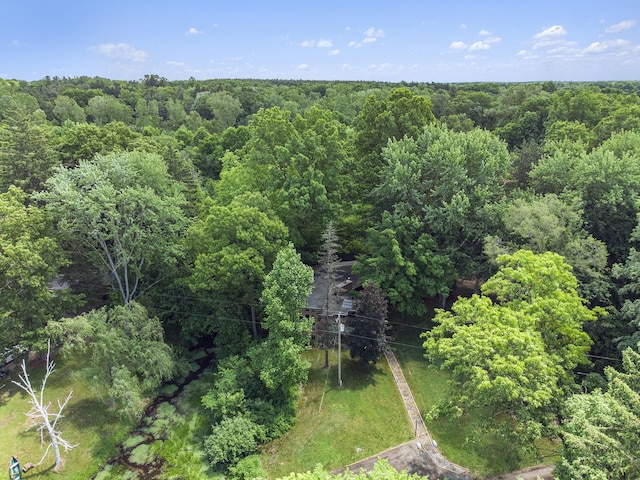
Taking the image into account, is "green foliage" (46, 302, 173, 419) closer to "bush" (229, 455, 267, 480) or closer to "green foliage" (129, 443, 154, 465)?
"green foliage" (129, 443, 154, 465)

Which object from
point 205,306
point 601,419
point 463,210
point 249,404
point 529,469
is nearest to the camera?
point 601,419

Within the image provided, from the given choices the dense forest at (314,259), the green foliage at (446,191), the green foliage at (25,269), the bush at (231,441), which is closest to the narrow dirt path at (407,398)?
the dense forest at (314,259)

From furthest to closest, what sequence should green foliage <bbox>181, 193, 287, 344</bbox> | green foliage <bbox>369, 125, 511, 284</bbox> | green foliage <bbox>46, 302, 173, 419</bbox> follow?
green foliage <bbox>369, 125, 511, 284</bbox>
green foliage <bbox>181, 193, 287, 344</bbox>
green foliage <bbox>46, 302, 173, 419</bbox>

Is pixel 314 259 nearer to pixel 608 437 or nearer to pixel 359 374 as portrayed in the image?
pixel 359 374

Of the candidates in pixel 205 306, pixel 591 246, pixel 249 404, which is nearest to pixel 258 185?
pixel 205 306

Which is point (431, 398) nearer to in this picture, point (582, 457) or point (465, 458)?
point (465, 458)

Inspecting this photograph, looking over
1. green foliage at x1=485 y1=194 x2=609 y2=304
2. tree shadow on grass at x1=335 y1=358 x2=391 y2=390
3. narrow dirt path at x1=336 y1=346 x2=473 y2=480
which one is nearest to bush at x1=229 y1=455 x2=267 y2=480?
narrow dirt path at x1=336 y1=346 x2=473 y2=480

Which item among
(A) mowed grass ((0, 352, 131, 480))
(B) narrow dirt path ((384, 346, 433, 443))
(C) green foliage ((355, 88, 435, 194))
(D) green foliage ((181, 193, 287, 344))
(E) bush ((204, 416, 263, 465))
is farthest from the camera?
(C) green foliage ((355, 88, 435, 194))
